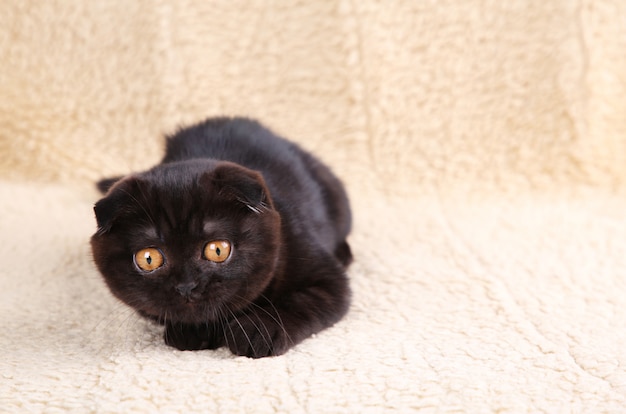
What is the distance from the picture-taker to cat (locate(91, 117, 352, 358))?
1129mm

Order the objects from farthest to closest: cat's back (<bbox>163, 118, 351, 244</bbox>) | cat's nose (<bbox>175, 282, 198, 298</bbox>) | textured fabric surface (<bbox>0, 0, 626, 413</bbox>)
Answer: textured fabric surface (<bbox>0, 0, 626, 413</bbox>)
cat's back (<bbox>163, 118, 351, 244</bbox>)
cat's nose (<bbox>175, 282, 198, 298</bbox>)

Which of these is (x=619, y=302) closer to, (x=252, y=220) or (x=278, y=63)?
(x=252, y=220)

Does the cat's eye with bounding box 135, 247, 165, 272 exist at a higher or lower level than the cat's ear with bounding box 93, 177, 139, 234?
lower

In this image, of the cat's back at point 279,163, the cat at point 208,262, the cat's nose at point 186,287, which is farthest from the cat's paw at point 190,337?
the cat's back at point 279,163

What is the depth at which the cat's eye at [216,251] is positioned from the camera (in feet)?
3.71

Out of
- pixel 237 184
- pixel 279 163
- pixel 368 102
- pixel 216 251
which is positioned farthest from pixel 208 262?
pixel 368 102

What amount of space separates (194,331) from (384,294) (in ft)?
1.39

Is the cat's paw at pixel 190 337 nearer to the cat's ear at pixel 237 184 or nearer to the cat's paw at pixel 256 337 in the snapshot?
the cat's paw at pixel 256 337

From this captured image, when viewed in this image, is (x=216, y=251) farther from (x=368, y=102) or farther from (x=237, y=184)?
(x=368, y=102)

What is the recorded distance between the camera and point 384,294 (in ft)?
4.83

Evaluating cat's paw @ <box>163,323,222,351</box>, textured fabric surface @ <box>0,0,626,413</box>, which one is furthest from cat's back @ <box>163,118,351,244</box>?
cat's paw @ <box>163,323,222,351</box>

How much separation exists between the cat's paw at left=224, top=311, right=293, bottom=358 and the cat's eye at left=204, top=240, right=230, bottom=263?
113 mm

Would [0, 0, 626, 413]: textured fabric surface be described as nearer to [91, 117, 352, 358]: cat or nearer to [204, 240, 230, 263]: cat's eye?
[91, 117, 352, 358]: cat

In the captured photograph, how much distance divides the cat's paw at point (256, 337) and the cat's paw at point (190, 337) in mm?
36
